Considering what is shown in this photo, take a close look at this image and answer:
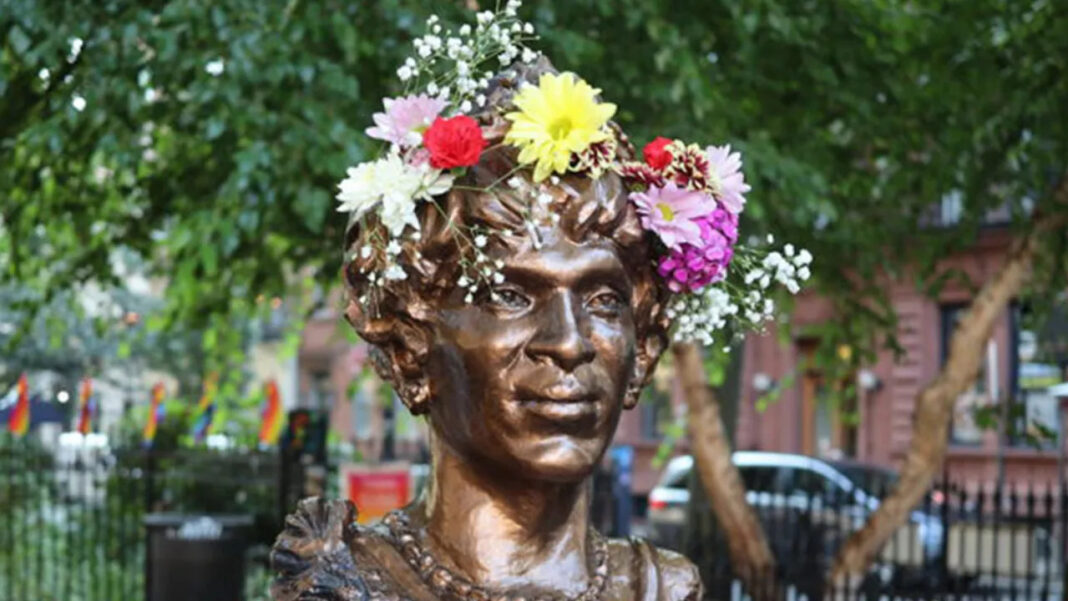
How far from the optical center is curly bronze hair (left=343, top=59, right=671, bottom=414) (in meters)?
2.88

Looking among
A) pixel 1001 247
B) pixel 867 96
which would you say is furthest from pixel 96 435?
pixel 1001 247

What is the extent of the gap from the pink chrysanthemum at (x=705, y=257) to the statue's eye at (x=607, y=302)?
0.11 m

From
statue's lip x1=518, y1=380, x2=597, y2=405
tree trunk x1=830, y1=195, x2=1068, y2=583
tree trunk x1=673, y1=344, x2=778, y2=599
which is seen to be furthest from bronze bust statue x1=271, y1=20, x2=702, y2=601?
tree trunk x1=830, y1=195, x2=1068, y2=583

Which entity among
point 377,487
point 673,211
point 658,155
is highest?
point 658,155

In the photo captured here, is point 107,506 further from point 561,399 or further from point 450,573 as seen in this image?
point 561,399

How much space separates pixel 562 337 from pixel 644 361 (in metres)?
0.36

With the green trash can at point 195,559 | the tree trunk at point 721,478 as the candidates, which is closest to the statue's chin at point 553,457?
the tree trunk at point 721,478

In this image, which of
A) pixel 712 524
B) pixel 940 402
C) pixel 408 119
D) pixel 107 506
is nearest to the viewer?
pixel 408 119

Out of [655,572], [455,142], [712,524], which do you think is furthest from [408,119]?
[712,524]

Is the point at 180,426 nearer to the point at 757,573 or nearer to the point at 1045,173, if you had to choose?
the point at 757,573

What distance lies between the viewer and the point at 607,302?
9.64 feet

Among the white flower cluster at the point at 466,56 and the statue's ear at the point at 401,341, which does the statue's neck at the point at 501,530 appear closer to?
the statue's ear at the point at 401,341

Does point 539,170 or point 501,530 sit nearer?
point 539,170

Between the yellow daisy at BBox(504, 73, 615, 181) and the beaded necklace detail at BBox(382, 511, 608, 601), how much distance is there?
0.71 metres
